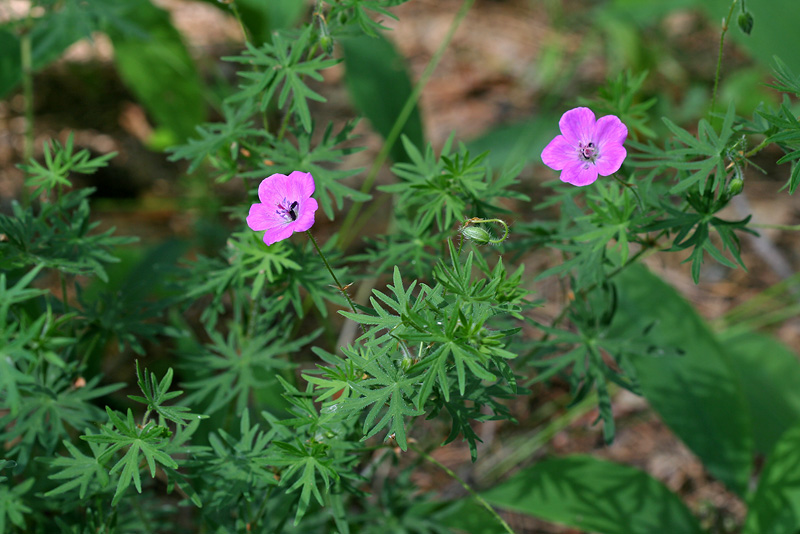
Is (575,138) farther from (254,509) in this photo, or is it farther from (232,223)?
(232,223)

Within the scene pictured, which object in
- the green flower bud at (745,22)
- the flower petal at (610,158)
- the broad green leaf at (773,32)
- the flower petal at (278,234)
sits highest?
the green flower bud at (745,22)

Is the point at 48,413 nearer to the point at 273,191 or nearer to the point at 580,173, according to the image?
the point at 273,191

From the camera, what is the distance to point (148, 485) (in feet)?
7.58

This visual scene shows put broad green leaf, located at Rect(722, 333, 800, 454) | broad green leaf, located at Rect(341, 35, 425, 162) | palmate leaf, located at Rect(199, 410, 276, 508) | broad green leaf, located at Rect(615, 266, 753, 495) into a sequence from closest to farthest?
1. palmate leaf, located at Rect(199, 410, 276, 508)
2. broad green leaf, located at Rect(615, 266, 753, 495)
3. broad green leaf, located at Rect(722, 333, 800, 454)
4. broad green leaf, located at Rect(341, 35, 425, 162)

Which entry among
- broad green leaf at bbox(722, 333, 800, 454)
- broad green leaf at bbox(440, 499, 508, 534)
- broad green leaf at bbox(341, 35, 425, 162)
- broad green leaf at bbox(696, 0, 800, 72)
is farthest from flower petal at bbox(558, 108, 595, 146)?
broad green leaf at bbox(696, 0, 800, 72)

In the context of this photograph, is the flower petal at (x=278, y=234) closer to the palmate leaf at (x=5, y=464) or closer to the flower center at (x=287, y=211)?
the flower center at (x=287, y=211)

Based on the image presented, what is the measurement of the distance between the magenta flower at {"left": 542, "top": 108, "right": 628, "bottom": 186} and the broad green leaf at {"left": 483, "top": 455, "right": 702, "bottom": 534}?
1.18 m

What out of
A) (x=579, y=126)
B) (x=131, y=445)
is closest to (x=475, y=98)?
(x=579, y=126)

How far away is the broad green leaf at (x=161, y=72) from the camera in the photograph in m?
3.32

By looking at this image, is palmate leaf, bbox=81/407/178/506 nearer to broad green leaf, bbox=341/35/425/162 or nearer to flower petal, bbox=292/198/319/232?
flower petal, bbox=292/198/319/232

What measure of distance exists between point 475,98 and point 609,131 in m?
3.14

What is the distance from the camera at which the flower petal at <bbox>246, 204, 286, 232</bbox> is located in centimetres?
129

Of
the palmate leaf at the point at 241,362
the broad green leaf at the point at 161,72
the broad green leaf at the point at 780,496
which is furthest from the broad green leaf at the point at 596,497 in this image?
the broad green leaf at the point at 161,72

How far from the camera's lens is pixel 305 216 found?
1.24m
